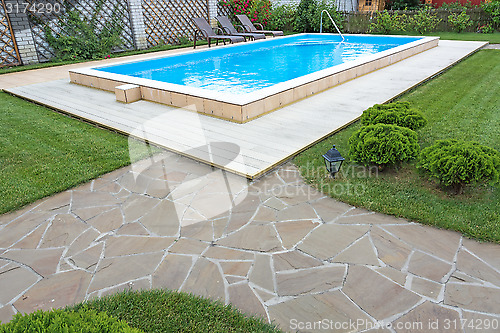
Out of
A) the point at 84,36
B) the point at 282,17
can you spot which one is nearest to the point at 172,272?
the point at 84,36

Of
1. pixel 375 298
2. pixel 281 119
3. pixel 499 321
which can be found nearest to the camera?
pixel 499 321

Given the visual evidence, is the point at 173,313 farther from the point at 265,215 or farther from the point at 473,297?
the point at 473,297

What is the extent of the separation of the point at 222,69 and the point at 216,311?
7.59 m

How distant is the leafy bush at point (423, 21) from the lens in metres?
13.2

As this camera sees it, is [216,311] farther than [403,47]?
No

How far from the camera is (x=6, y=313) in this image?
78.1 inches

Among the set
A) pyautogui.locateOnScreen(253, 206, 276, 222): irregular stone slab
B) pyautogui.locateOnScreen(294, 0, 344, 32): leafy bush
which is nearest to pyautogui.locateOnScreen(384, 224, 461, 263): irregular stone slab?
pyautogui.locateOnScreen(253, 206, 276, 222): irregular stone slab

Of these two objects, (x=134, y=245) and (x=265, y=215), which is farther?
(x=265, y=215)

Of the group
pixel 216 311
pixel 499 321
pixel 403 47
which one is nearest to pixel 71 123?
pixel 216 311

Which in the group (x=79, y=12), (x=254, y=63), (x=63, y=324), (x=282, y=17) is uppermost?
(x=79, y=12)

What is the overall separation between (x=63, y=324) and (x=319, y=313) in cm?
128

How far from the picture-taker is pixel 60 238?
263 centimetres

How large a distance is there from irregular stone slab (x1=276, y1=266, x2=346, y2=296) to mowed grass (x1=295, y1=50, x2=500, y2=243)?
2.85ft

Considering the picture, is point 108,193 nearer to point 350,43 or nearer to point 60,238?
point 60,238
